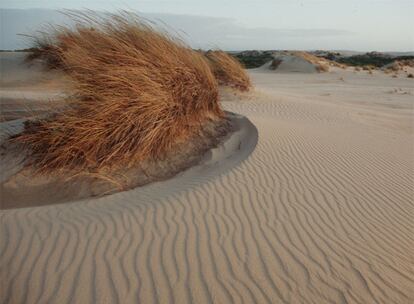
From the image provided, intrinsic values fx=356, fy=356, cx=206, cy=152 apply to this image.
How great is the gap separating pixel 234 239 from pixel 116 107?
2.72 m

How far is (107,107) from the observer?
4949 millimetres

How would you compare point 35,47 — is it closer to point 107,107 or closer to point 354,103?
point 107,107

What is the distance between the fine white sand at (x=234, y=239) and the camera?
8.86 feet

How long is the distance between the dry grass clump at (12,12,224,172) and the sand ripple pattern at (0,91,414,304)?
2.82 ft

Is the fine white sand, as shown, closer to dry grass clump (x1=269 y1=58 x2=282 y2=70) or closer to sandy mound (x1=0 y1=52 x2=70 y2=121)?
sandy mound (x1=0 y1=52 x2=70 y2=121)

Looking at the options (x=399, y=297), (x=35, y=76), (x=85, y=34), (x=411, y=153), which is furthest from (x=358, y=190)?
(x=35, y=76)

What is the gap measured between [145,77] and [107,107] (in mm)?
781

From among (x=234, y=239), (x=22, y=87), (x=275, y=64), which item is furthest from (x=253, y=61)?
(x=234, y=239)

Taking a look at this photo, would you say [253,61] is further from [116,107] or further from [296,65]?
[116,107]

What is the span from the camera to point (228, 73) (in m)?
11.7

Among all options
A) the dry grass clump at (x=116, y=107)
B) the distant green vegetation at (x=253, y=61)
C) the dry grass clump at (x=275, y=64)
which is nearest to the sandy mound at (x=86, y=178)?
the dry grass clump at (x=116, y=107)

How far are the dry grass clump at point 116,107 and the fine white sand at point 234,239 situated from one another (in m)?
0.79

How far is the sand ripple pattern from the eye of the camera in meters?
2.69

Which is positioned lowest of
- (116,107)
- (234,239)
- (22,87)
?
(22,87)
